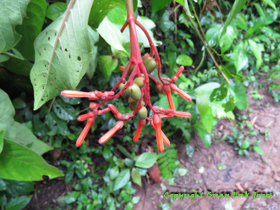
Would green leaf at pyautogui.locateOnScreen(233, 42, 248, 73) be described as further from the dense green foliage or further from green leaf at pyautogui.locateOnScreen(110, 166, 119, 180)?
green leaf at pyautogui.locateOnScreen(110, 166, 119, 180)

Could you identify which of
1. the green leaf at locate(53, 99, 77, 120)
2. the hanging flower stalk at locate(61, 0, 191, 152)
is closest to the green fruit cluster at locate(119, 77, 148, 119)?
the hanging flower stalk at locate(61, 0, 191, 152)

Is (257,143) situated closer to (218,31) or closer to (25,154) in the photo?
(218,31)

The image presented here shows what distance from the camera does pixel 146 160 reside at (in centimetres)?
135

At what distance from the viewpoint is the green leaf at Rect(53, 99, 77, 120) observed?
3.48 ft

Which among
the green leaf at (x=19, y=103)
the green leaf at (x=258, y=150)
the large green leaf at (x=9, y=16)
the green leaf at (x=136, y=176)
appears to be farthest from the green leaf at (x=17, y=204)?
the green leaf at (x=258, y=150)

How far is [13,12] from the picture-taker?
396 mm

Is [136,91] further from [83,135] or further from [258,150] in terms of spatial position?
[258,150]

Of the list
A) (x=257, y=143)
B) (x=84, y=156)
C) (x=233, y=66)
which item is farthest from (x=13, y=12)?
(x=257, y=143)

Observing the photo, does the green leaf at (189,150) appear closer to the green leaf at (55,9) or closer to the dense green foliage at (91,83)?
the dense green foliage at (91,83)

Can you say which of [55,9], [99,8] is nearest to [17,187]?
[55,9]

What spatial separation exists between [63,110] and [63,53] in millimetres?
753

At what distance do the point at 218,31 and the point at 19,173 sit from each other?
1.49m

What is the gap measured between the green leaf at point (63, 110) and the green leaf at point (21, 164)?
454mm

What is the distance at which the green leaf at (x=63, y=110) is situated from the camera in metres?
1.06
